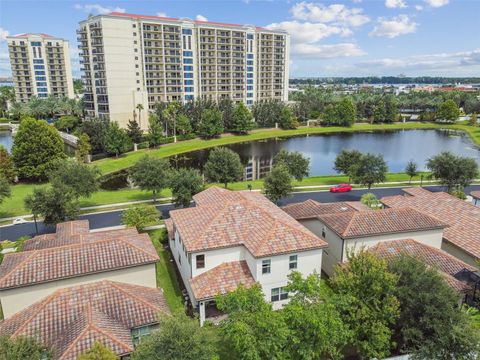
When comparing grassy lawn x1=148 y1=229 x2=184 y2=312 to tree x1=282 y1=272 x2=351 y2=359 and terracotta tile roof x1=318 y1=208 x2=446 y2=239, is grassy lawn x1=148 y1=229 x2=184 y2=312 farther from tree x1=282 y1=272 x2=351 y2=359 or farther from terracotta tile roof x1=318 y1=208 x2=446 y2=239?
terracotta tile roof x1=318 y1=208 x2=446 y2=239

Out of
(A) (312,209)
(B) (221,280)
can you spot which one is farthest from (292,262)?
(A) (312,209)

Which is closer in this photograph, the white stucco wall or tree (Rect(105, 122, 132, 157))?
the white stucco wall

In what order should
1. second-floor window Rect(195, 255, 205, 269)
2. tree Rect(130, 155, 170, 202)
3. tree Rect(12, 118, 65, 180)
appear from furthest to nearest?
tree Rect(12, 118, 65, 180) < tree Rect(130, 155, 170, 202) < second-floor window Rect(195, 255, 205, 269)

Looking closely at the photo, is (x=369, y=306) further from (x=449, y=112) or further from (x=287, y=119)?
(x=449, y=112)

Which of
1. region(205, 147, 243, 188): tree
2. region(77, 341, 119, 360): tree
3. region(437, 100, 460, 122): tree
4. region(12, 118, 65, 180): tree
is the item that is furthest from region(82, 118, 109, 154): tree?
region(437, 100, 460, 122): tree

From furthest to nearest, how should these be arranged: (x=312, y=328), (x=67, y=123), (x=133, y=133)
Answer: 1. (x=67, y=123)
2. (x=133, y=133)
3. (x=312, y=328)

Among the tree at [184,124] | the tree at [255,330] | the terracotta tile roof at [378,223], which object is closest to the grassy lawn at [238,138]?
the tree at [184,124]
